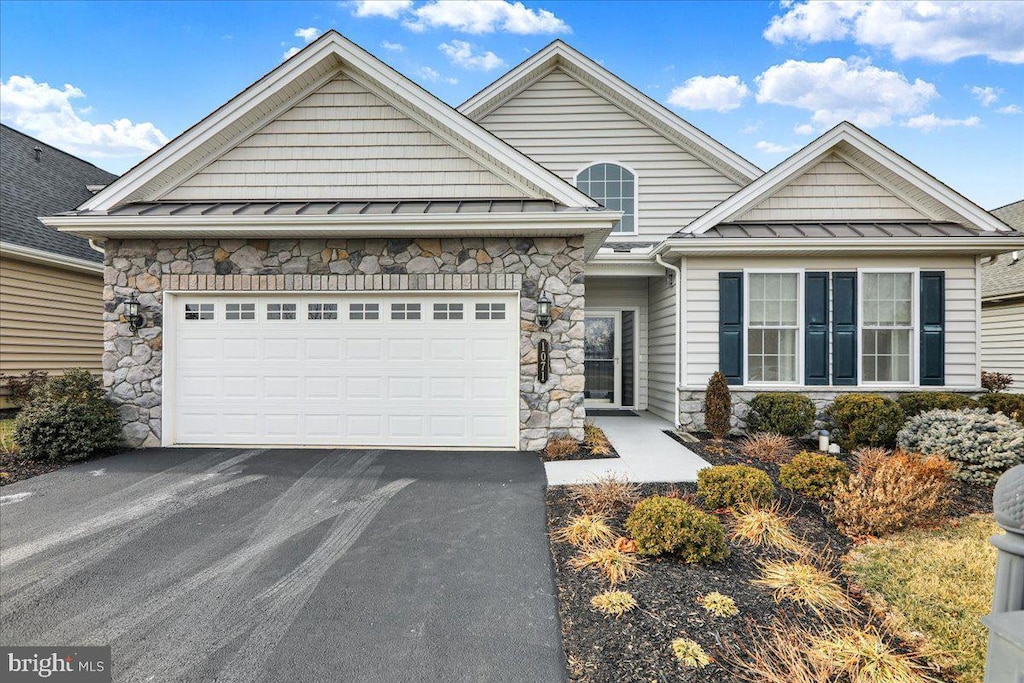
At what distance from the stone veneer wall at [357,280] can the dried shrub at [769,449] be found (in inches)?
90.1

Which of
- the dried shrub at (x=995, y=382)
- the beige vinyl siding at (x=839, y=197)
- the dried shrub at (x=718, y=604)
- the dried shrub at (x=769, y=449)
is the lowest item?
the dried shrub at (x=718, y=604)

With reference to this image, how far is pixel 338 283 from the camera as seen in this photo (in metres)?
6.75

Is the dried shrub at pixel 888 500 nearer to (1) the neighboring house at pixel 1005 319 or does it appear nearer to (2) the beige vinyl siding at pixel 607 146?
(2) the beige vinyl siding at pixel 607 146

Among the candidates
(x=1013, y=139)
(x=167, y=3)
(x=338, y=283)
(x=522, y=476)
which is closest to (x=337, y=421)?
(x=338, y=283)

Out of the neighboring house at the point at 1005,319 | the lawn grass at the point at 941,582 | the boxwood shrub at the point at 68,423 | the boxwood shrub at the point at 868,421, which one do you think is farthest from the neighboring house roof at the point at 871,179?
the boxwood shrub at the point at 68,423

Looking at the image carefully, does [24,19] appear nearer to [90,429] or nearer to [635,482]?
[90,429]

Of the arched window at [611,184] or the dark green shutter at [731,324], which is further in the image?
the arched window at [611,184]

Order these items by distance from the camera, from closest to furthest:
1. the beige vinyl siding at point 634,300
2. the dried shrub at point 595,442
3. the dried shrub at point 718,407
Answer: the dried shrub at point 595,442
the dried shrub at point 718,407
the beige vinyl siding at point 634,300

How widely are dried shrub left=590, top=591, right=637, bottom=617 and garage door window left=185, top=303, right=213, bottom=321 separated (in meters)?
6.58

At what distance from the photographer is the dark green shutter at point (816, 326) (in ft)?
25.4

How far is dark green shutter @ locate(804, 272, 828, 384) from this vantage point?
305 inches

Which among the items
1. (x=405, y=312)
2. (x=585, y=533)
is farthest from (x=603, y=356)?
(x=585, y=533)

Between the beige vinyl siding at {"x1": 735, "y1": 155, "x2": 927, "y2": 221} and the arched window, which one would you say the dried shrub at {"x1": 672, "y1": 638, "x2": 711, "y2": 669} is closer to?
the beige vinyl siding at {"x1": 735, "y1": 155, "x2": 927, "y2": 221}

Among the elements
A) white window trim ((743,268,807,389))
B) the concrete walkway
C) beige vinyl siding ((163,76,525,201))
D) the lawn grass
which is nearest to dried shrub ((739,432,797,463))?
the concrete walkway
